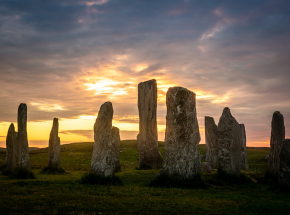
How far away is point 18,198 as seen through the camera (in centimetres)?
1227

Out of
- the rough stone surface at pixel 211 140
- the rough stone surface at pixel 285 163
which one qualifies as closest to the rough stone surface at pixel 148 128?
the rough stone surface at pixel 211 140

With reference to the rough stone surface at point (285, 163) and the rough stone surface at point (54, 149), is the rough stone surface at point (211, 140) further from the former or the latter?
the rough stone surface at point (54, 149)

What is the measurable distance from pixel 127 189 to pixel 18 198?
536 cm

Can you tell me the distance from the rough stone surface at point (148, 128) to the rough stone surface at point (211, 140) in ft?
17.6

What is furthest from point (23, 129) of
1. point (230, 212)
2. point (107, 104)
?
point (230, 212)

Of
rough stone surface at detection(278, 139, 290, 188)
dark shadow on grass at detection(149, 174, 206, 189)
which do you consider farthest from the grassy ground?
rough stone surface at detection(278, 139, 290, 188)

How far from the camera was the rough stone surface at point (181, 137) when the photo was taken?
16609mm

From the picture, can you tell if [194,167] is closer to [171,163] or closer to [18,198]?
[171,163]

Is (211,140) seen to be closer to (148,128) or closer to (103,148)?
(148,128)

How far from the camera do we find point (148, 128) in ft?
88.5

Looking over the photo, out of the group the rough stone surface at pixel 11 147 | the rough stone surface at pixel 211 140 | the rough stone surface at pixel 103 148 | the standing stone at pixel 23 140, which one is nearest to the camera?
the rough stone surface at pixel 103 148

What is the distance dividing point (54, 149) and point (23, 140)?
5.79 meters

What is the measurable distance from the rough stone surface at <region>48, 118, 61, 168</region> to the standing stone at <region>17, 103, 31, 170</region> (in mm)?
5111

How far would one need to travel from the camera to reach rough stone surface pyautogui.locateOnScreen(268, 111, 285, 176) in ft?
65.8
